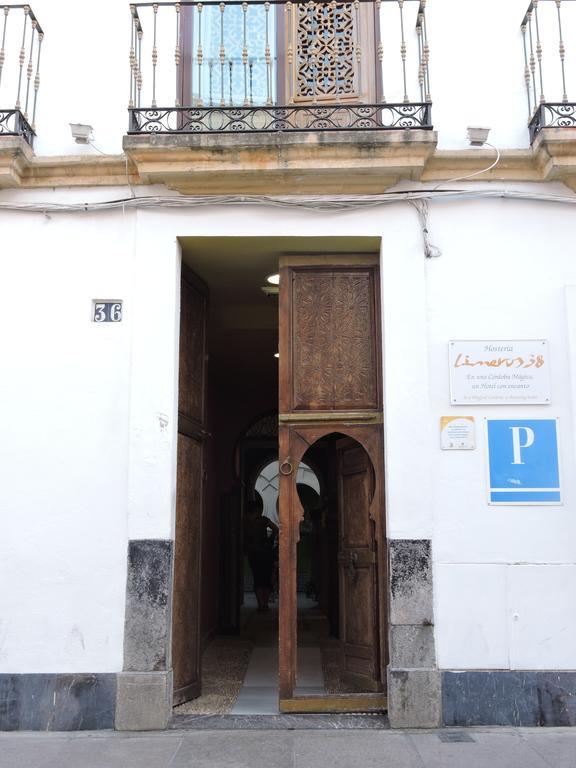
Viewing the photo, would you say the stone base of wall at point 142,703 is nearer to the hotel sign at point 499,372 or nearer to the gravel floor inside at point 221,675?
the gravel floor inside at point 221,675

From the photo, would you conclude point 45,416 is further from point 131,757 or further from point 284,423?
point 131,757

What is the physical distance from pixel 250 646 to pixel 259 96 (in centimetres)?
644

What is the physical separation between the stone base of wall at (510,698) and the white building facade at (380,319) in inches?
0.6

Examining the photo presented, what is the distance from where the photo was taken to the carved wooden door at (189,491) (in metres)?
6.43

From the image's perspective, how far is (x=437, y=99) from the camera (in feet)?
21.7

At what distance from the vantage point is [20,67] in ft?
21.6

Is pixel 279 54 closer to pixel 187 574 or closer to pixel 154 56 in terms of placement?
pixel 154 56

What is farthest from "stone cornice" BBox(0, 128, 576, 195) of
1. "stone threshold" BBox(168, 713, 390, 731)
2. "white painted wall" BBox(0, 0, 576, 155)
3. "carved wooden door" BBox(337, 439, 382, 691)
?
"stone threshold" BBox(168, 713, 390, 731)

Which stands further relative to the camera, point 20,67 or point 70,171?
point 20,67

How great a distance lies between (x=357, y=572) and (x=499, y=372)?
213cm

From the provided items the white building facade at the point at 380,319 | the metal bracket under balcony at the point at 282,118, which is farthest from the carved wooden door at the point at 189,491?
the metal bracket under balcony at the point at 282,118

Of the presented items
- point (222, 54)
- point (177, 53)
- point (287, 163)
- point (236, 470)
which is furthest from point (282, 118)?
point (236, 470)

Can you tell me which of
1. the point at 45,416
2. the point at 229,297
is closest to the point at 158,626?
the point at 45,416

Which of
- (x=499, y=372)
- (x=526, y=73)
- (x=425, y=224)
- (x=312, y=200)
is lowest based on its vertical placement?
(x=499, y=372)
